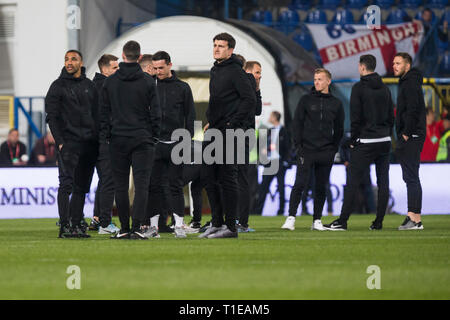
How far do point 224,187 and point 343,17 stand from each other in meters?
19.9

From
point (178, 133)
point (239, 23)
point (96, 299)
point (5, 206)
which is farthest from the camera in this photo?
point (239, 23)

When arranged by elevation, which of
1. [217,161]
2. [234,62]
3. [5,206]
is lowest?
[5,206]

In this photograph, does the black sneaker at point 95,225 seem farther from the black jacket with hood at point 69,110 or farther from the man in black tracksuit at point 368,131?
the man in black tracksuit at point 368,131

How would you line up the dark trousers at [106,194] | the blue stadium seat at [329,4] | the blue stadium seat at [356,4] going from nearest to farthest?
the dark trousers at [106,194]
the blue stadium seat at [356,4]
the blue stadium seat at [329,4]

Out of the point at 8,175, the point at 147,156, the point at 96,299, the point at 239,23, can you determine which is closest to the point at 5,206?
the point at 8,175

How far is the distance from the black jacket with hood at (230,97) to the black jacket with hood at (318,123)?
82.0 inches

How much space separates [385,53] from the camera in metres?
26.4

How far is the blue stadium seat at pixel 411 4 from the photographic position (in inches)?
1213

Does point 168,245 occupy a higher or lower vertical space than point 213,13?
lower

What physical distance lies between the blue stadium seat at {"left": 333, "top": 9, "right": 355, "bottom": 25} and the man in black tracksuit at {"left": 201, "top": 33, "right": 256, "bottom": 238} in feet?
62.9

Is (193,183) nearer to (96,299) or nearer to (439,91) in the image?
(96,299)

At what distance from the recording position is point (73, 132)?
11.5 metres

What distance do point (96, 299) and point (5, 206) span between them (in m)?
11.6

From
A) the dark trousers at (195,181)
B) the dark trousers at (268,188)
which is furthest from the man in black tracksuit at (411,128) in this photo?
the dark trousers at (268,188)
